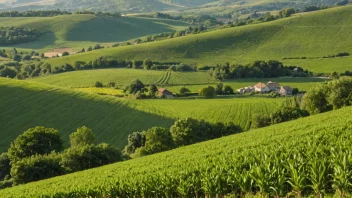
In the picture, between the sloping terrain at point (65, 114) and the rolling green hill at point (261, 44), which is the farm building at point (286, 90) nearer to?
the sloping terrain at point (65, 114)

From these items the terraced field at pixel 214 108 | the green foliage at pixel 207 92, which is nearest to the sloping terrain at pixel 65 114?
the terraced field at pixel 214 108

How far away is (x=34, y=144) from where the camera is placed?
56.7 metres

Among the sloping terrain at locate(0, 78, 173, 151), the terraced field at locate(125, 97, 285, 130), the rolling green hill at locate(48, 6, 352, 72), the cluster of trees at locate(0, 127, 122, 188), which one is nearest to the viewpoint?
the cluster of trees at locate(0, 127, 122, 188)

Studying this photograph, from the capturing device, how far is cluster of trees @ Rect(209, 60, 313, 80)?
128 m

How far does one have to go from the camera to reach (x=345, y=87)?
6184 cm

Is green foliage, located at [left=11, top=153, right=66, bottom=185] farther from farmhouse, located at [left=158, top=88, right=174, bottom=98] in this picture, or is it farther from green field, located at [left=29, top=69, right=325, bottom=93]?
green field, located at [left=29, top=69, right=325, bottom=93]

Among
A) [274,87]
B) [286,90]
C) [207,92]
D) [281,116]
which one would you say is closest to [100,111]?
[207,92]

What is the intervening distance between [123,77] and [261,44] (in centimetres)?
6764

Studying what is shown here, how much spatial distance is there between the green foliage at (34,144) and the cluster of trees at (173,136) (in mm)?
10779

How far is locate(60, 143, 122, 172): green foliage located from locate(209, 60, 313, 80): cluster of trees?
258 ft

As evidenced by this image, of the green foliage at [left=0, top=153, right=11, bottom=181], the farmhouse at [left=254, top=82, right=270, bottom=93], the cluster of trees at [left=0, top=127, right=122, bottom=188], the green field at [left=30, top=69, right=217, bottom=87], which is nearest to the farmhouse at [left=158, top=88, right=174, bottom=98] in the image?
the green field at [left=30, top=69, right=217, bottom=87]

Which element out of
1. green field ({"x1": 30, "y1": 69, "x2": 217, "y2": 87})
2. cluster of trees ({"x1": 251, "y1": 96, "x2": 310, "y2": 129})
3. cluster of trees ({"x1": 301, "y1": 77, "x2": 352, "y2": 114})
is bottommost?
green field ({"x1": 30, "y1": 69, "x2": 217, "y2": 87})

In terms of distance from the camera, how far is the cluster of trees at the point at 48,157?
1870 inches

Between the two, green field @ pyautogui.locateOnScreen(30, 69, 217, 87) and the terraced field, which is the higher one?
the terraced field
